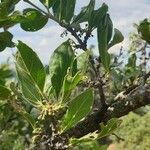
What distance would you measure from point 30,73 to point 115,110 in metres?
0.30

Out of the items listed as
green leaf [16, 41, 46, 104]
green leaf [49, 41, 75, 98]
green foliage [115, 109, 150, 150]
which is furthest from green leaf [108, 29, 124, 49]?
green foliage [115, 109, 150, 150]

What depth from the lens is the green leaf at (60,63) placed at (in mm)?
1291

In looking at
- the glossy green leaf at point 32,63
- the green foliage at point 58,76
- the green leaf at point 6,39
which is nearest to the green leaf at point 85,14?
the green foliage at point 58,76

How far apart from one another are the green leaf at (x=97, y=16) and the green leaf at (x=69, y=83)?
363mm

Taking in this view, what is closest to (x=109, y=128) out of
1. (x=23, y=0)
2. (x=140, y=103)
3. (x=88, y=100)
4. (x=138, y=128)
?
(x=88, y=100)

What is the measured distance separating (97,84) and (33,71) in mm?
255

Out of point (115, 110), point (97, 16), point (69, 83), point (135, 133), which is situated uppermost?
point (97, 16)

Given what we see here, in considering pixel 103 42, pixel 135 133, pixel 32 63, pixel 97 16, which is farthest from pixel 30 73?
pixel 135 133

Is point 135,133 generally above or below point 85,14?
below

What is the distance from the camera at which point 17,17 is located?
1312mm

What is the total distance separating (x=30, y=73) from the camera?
4.15ft

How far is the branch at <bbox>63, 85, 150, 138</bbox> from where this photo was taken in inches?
55.6

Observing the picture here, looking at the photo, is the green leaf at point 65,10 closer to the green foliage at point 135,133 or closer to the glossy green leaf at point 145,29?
the glossy green leaf at point 145,29

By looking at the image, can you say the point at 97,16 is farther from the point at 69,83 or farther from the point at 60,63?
the point at 69,83
